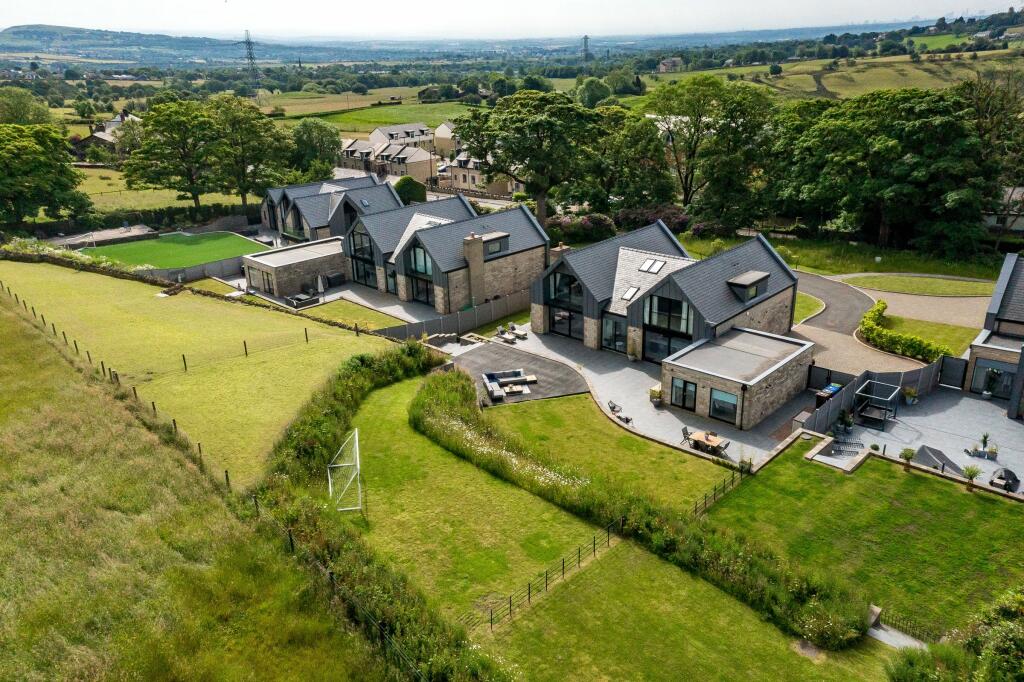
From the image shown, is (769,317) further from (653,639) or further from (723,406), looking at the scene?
(653,639)

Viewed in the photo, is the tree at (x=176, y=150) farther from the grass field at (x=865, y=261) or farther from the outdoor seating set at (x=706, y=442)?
the outdoor seating set at (x=706, y=442)

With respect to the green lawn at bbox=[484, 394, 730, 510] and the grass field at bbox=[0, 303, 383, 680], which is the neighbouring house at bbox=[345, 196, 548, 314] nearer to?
the green lawn at bbox=[484, 394, 730, 510]

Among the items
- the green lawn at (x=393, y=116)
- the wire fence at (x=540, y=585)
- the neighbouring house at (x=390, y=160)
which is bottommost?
the wire fence at (x=540, y=585)

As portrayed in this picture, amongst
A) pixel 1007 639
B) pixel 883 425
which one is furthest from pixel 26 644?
pixel 883 425

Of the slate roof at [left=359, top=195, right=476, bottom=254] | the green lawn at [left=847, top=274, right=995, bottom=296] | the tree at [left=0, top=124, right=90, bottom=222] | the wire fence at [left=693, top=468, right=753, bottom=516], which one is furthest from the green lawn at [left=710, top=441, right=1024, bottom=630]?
the tree at [left=0, top=124, right=90, bottom=222]

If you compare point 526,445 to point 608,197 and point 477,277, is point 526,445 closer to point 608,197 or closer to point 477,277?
point 477,277

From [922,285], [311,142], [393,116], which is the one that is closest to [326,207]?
[311,142]

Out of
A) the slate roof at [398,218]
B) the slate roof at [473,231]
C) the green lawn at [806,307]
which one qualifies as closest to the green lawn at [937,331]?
the green lawn at [806,307]
